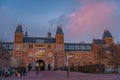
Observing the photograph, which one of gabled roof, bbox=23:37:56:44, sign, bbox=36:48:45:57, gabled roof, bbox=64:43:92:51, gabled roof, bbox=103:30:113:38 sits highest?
gabled roof, bbox=103:30:113:38

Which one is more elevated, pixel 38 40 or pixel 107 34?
pixel 107 34

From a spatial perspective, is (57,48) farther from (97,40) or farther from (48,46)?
(97,40)

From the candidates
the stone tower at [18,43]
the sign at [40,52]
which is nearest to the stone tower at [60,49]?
the sign at [40,52]

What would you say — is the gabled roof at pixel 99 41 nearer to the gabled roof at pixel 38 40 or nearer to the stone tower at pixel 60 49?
the stone tower at pixel 60 49

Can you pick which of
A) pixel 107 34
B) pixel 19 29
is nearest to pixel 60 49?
pixel 19 29

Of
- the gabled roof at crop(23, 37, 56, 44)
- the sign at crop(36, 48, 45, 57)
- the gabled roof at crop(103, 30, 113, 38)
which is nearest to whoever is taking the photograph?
the sign at crop(36, 48, 45, 57)

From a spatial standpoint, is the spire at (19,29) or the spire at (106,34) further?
the spire at (106,34)

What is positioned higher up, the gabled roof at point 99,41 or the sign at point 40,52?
the gabled roof at point 99,41

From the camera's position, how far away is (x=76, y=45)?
4951 inches

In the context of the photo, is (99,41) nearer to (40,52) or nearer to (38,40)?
(38,40)

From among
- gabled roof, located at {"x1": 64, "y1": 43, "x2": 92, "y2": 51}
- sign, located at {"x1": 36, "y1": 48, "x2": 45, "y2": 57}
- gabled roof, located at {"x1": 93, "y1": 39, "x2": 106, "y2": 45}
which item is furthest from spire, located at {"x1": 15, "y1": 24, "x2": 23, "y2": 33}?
gabled roof, located at {"x1": 93, "y1": 39, "x2": 106, "y2": 45}

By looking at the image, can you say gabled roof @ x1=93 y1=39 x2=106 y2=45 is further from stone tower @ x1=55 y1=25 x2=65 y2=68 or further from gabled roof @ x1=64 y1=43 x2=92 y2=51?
stone tower @ x1=55 y1=25 x2=65 y2=68

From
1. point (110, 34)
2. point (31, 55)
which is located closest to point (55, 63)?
point (31, 55)

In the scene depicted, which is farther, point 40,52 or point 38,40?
point 38,40
